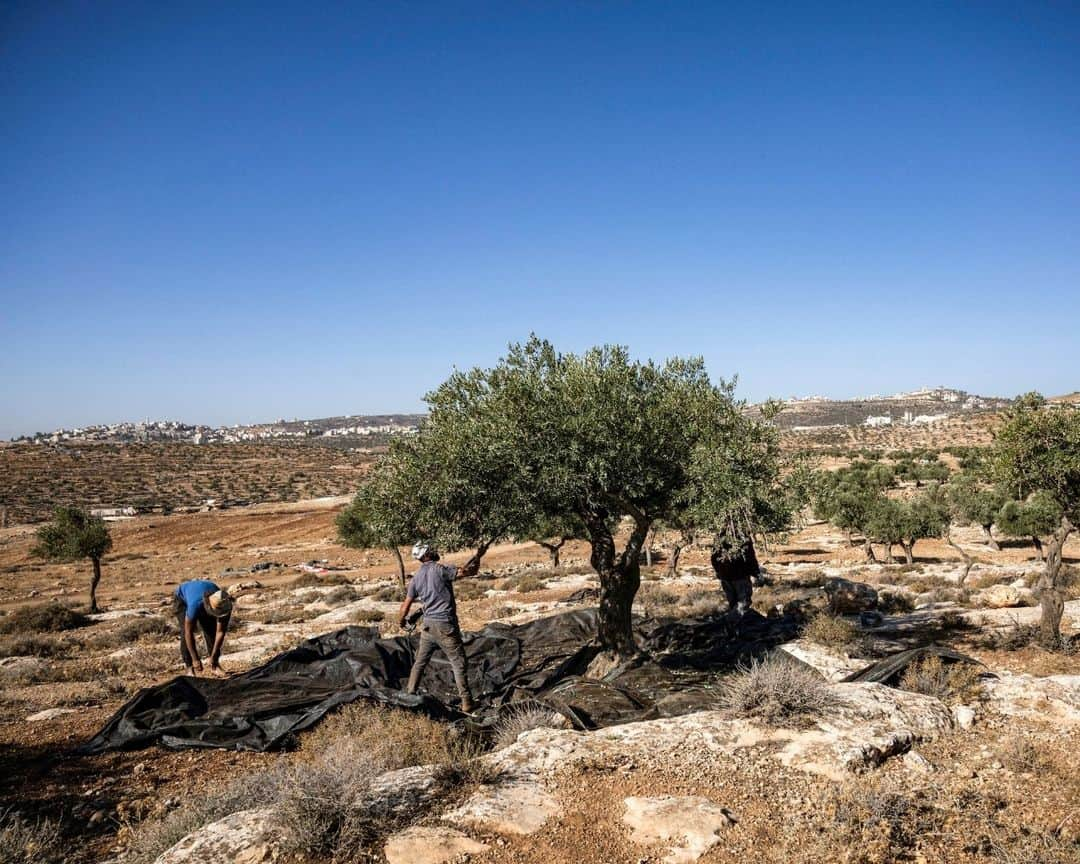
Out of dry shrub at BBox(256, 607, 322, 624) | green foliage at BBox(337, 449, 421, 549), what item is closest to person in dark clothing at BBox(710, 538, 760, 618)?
green foliage at BBox(337, 449, 421, 549)

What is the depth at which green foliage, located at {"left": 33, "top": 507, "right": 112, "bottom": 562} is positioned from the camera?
28562mm

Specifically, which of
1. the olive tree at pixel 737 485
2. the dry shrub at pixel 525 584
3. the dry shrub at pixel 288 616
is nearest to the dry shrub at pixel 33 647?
the dry shrub at pixel 288 616

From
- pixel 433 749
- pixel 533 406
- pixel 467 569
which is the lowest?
pixel 433 749

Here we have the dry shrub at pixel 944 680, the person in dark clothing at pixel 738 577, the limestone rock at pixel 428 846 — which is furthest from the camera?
the person in dark clothing at pixel 738 577

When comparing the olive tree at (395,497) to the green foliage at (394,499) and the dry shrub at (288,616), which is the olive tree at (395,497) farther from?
the dry shrub at (288,616)

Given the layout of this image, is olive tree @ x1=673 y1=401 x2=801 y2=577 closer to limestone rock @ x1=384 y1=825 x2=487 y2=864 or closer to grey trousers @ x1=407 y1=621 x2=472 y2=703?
grey trousers @ x1=407 y1=621 x2=472 y2=703

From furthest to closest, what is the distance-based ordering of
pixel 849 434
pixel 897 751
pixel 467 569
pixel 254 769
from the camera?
pixel 849 434, pixel 467 569, pixel 254 769, pixel 897 751

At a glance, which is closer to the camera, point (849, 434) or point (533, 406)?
point (533, 406)

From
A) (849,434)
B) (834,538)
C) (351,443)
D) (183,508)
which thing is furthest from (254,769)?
(351,443)

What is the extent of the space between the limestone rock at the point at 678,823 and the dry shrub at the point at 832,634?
7545 millimetres

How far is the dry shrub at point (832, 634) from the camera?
1265 cm

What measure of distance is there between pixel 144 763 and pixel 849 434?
135 meters

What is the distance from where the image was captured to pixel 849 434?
412 feet

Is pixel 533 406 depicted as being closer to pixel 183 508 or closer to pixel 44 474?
pixel 183 508
